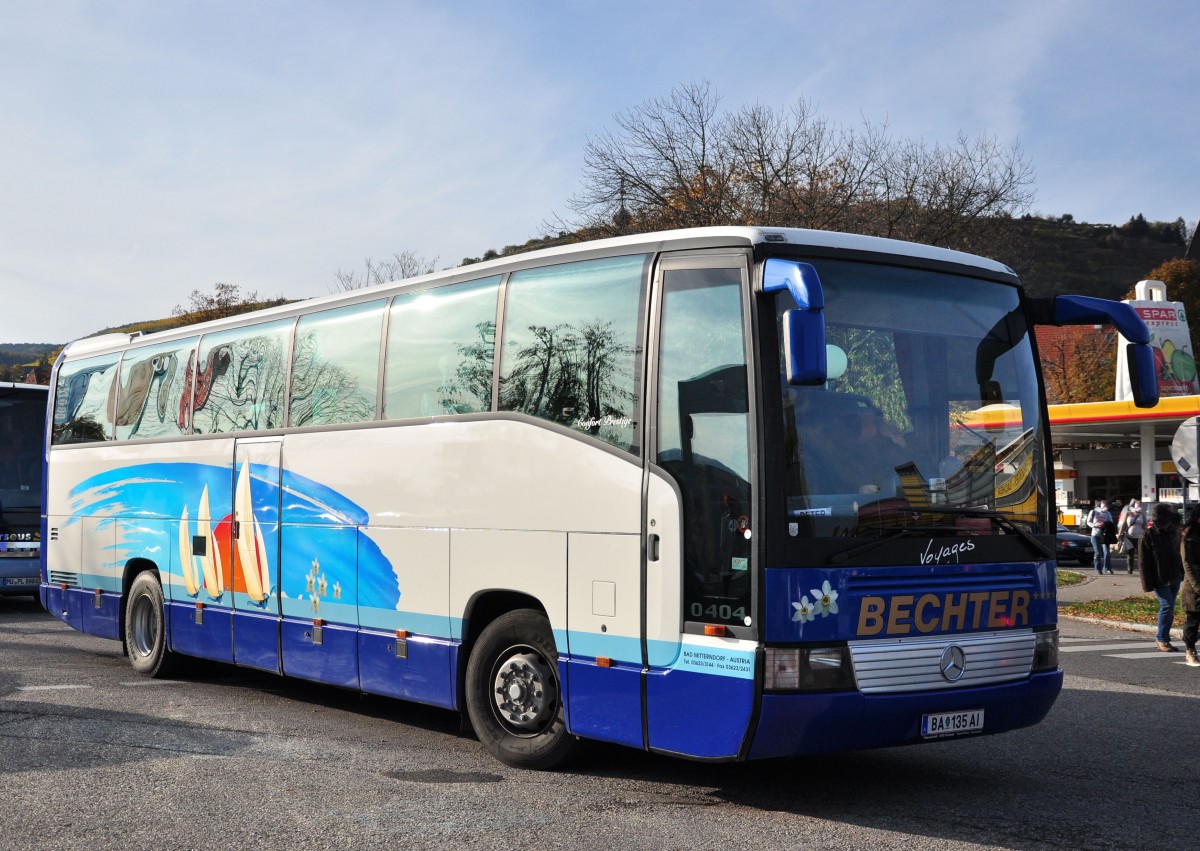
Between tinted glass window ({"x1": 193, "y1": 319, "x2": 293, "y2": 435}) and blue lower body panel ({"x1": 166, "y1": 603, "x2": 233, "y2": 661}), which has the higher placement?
tinted glass window ({"x1": 193, "y1": 319, "x2": 293, "y2": 435})

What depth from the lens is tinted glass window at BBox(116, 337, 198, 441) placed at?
12.6 m

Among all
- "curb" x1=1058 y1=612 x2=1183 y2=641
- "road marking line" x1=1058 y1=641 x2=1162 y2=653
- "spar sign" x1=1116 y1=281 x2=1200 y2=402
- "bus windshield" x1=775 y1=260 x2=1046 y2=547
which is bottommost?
"road marking line" x1=1058 y1=641 x2=1162 y2=653

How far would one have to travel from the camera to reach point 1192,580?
45.4 feet

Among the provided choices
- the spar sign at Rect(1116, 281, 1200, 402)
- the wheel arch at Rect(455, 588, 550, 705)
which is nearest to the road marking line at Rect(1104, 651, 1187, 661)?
the wheel arch at Rect(455, 588, 550, 705)

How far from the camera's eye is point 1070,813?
6.95 metres

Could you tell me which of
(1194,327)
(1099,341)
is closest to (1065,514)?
(1099,341)

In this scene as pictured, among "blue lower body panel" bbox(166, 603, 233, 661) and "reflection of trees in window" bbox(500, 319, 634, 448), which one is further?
"blue lower body panel" bbox(166, 603, 233, 661)

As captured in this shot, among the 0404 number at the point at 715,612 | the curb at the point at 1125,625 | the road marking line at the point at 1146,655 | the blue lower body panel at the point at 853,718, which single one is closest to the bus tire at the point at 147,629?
the 0404 number at the point at 715,612

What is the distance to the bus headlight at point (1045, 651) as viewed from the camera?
7.68 meters

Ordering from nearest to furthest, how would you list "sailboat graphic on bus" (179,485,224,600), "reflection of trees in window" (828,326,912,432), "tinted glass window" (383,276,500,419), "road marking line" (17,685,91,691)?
"reflection of trees in window" (828,326,912,432) < "tinted glass window" (383,276,500,419) < "road marking line" (17,685,91,691) < "sailboat graphic on bus" (179,485,224,600)

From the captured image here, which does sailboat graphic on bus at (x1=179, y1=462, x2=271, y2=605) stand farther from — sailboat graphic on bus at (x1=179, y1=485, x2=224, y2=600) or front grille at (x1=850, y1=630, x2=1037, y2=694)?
front grille at (x1=850, y1=630, x2=1037, y2=694)

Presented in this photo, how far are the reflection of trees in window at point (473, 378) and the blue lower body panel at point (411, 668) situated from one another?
62.8 inches

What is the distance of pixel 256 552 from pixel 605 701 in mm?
4682

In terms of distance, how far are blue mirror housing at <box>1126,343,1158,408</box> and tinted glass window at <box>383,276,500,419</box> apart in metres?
4.01
